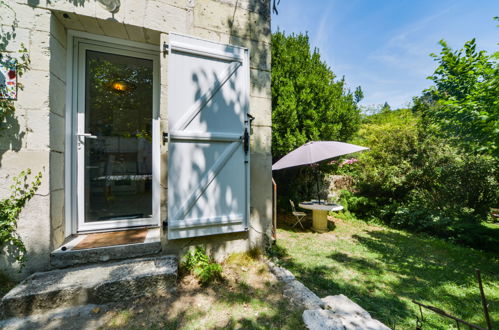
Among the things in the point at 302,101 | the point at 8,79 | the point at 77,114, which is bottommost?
the point at 77,114

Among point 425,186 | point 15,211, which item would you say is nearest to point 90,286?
point 15,211

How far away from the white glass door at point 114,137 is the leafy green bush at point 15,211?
1.75 feet

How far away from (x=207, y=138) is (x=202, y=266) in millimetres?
1487

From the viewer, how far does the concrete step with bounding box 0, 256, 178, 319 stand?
1644 mm

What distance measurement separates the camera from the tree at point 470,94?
119 inches

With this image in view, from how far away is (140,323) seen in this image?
1619 mm

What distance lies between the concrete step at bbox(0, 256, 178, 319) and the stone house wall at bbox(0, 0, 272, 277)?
28 centimetres

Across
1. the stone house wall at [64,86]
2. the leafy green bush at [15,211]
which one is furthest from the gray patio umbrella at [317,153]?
the leafy green bush at [15,211]

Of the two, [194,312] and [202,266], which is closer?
[194,312]

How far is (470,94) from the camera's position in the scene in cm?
355

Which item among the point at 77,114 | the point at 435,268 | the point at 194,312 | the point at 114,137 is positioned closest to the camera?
the point at 194,312

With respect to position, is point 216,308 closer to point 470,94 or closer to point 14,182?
point 14,182

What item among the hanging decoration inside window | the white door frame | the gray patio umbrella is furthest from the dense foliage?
the hanging decoration inside window

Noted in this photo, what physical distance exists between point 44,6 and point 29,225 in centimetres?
220
